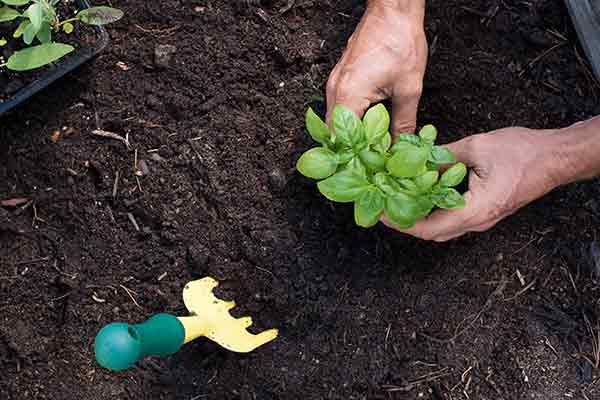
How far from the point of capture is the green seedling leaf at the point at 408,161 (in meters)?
1.36

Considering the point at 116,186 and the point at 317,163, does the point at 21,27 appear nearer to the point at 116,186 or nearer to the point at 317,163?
the point at 116,186

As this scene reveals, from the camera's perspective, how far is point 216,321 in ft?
5.84

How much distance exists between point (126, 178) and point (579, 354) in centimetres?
146

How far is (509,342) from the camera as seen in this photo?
189 cm

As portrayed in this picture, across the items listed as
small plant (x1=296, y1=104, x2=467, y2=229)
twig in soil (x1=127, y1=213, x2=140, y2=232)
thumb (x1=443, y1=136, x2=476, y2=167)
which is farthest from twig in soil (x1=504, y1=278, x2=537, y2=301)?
twig in soil (x1=127, y1=213, x2=140, y2=232)

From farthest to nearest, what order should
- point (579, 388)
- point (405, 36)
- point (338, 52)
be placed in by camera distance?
point (338, 52) < point (579, 388) < point (405, 36)

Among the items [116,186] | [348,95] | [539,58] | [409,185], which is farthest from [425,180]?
[116,186]

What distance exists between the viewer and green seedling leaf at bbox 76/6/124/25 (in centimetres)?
190

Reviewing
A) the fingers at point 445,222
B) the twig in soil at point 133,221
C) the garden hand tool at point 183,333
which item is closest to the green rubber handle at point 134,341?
the garden hand tool at point 183,333

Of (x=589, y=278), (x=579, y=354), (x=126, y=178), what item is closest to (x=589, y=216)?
(x=589, y=278)

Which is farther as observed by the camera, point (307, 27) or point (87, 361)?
point (307, 27)

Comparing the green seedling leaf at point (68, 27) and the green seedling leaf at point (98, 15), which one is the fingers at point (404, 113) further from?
the green seedling leaf at point (68, 27)

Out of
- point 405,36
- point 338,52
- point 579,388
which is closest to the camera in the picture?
point 405,36

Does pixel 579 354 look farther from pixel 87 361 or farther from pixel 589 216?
pixel 87 361
